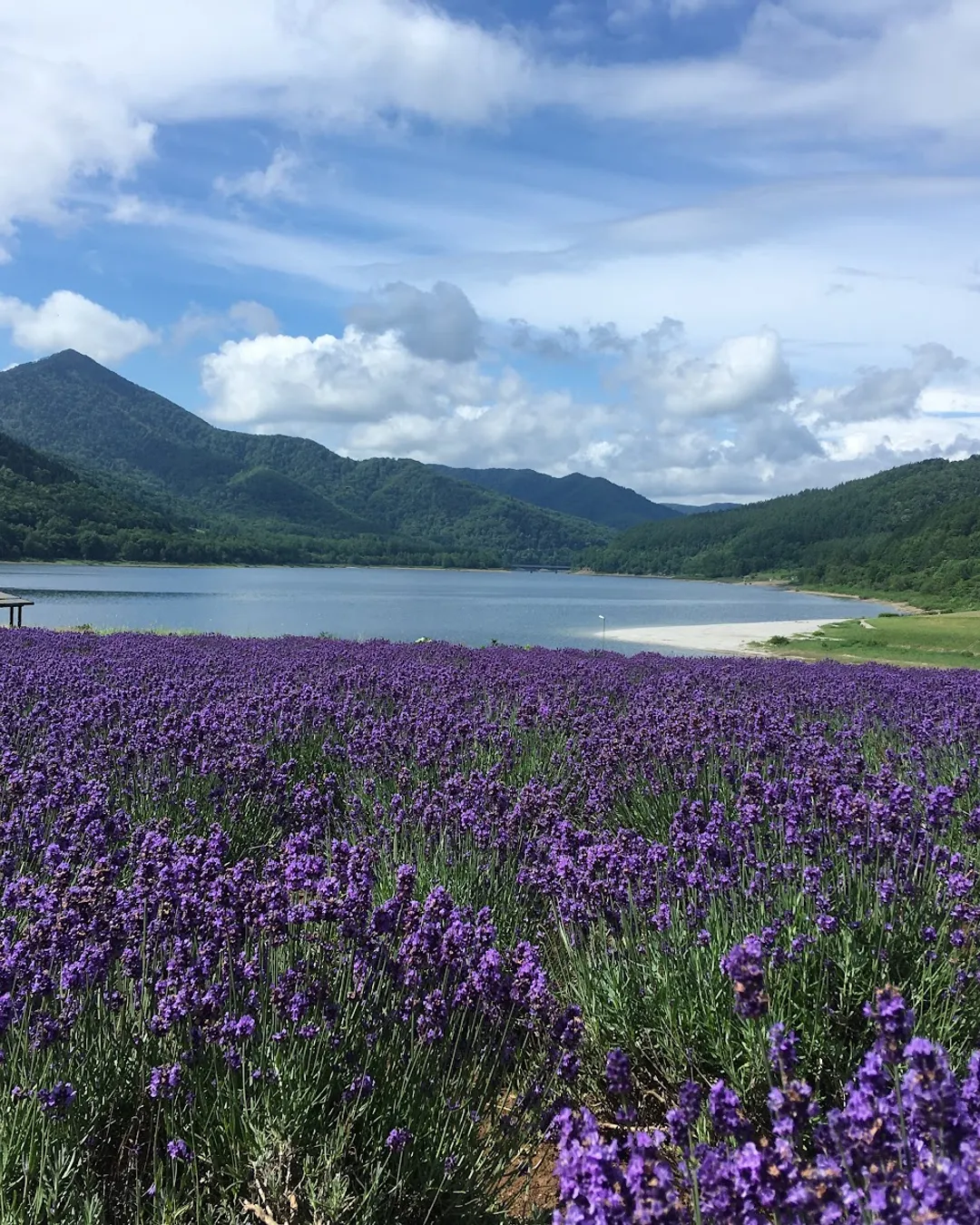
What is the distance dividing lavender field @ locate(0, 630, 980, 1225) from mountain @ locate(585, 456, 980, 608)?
9757cm

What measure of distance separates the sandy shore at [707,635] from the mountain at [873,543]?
56.9 m

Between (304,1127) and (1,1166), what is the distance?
2.45 ft

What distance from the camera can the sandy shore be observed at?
31891 millimetres

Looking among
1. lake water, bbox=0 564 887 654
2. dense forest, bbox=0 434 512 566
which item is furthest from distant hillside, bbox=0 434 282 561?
lake water, bbox=0 564 887 654

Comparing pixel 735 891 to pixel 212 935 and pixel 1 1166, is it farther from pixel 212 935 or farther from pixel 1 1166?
pixel 1 1166

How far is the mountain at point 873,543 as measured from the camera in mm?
111250

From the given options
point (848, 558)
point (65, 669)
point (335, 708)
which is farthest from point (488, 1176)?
point (848, 558)

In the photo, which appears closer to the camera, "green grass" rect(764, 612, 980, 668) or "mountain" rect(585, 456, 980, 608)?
"green grass" rect(764, 612, 980, 668)

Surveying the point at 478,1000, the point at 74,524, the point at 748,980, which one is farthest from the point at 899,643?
the point at 74,524

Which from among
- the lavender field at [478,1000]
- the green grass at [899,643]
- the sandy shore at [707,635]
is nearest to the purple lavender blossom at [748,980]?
the lavender field at [478,1000]

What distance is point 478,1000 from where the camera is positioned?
2859mm

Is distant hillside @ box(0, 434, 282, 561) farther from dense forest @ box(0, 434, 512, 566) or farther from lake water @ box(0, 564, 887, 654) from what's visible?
lake water @ box(0, 564, 887, 654)

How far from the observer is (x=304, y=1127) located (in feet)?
8.39

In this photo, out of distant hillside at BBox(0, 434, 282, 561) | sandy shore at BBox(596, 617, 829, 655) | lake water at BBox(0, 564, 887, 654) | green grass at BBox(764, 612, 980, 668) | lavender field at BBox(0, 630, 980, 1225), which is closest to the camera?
lavender field at BBox(0, 630, 980, 1225)
